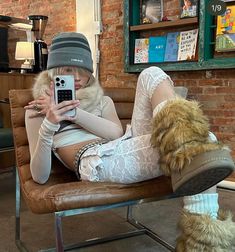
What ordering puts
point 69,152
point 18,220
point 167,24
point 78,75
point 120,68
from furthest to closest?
point 120,68, point 167,24, point 18,220, point 78,75, point 69,152

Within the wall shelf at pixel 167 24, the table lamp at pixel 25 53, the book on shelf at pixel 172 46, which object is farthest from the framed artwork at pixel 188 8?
the table lamp at pixel 25 53

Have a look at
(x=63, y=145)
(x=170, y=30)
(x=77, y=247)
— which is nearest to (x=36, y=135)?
(x=63, y=145)

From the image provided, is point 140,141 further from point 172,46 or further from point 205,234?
point 172,46

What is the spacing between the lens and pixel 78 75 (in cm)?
160

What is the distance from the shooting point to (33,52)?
3.93 m

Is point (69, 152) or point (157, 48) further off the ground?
point (157, 48)

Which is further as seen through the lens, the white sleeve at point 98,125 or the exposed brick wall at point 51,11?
the exposed brick wall at point 51,11

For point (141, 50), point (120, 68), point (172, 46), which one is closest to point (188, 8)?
point (172, 46)

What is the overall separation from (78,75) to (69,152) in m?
0.35

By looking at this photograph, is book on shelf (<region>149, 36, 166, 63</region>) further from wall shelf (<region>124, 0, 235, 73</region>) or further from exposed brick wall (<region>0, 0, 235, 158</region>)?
exposed brick wall (<region>0, 0, 235, 158</region>)

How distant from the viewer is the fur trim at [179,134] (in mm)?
1093

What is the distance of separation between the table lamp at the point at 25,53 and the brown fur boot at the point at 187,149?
296 centimetres

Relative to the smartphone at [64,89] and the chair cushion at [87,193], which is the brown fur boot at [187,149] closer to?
the chair cushion at [87,193]

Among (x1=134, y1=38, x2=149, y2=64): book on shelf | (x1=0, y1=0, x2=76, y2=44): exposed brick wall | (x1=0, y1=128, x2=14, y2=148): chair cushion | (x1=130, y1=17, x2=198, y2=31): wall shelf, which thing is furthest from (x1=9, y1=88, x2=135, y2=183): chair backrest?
(x1=0, y1=0, x2=76, y2=44): exposed brick wall
